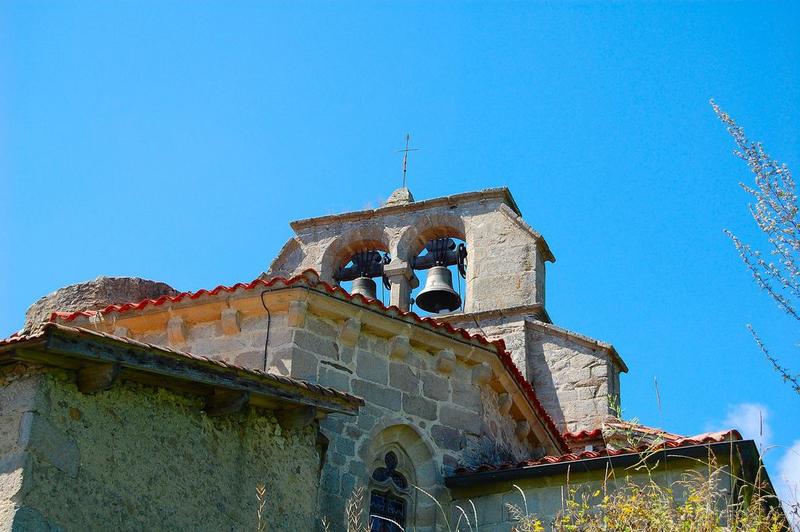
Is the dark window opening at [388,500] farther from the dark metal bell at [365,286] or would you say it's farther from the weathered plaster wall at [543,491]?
the dark metal bell at [365,286]

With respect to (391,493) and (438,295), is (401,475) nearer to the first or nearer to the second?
(391,493)

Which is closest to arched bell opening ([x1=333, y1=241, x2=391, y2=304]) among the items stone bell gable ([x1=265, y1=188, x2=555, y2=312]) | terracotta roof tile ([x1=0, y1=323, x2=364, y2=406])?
stone bell gable ([x1=265, y1=188, x2=555, y2=312])

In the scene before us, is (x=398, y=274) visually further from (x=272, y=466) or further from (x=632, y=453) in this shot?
(x=272, y=466)

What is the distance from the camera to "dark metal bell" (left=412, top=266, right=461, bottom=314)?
15.3 m

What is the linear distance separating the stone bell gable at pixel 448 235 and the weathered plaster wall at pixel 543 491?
218 inches

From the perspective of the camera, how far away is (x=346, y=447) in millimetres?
10180

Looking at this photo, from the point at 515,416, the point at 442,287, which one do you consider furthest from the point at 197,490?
the point at 442,287

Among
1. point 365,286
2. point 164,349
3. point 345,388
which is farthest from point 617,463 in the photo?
point 365,286

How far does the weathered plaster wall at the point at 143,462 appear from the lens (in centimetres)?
716

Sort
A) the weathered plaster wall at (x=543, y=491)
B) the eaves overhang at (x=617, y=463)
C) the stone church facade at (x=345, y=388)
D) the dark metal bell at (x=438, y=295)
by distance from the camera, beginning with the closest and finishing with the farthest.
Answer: the stone church facade at (x=345, y=388) → the eaves overhang at (x=617, y=463) → the weathered plaster wall at (x=543, y=491) → the dark metal bell at (x=438, y=295)

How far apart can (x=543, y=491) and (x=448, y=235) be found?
689cm

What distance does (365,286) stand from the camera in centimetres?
1556

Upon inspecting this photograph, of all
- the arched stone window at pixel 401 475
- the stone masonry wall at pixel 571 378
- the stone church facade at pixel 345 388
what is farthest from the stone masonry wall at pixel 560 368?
the arched stone window at pixel 401 475

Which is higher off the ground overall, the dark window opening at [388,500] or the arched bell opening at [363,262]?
the arched bell opening at [363,262]
